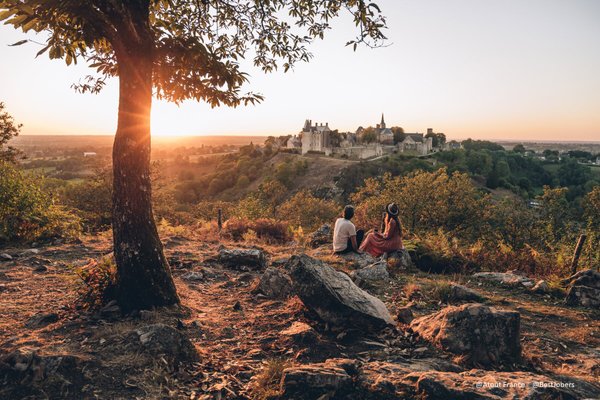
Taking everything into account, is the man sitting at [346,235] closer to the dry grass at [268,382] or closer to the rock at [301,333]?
the rock at [301,333]

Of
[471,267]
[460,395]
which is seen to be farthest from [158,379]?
[471,267]

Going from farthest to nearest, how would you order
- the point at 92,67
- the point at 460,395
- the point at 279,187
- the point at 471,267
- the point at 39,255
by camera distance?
1. the point at 279,187
2. the point at 471,267
3. the point at 39,255
4. the point at 92,67
5. the point at 460,395

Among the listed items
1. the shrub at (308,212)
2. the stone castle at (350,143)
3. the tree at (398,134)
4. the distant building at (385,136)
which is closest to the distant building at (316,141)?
the stone castle at (350,143)

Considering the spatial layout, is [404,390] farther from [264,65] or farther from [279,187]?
[279,187]

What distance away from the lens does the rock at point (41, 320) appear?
5.21m

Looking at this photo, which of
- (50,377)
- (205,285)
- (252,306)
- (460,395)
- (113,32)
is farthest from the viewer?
(205,285)

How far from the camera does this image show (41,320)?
210 inches

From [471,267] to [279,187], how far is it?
56.9 m

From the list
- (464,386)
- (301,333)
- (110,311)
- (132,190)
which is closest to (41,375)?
(110,311)

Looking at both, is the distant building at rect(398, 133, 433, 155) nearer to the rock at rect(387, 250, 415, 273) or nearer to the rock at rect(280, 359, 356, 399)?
the rock at rect(387, 250, 415, 273)

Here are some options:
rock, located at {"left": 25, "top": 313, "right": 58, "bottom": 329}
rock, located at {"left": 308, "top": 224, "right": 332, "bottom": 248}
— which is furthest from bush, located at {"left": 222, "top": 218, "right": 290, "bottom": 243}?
rock, located at {"left": 25, "top": 313, "right": 58, "bottom": 329}

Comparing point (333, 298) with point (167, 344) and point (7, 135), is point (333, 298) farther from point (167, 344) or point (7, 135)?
point (7, 135)

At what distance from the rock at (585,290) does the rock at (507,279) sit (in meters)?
0.97

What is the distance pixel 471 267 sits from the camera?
10.6 m
